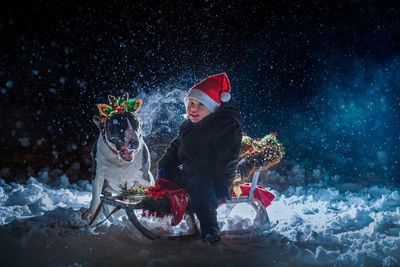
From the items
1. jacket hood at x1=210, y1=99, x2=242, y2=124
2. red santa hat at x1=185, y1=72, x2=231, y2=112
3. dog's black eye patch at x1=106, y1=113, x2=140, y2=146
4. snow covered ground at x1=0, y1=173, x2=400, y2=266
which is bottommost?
snow covered ground at x1=0, y1=173, x2=400, y2=266

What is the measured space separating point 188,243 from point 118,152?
1.03 metres

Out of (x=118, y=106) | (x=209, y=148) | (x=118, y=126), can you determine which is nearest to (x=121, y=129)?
(x=118, y=126)

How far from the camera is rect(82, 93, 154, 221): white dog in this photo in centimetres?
393

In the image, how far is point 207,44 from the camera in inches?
298

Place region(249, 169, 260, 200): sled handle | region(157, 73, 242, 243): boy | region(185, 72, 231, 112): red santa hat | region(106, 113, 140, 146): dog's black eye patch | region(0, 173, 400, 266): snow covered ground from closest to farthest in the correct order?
region(0, 173, 400, 266): snow covered ground → region(157, 73, 242, 243): boy → region(185, 72, 231, 112): red santa hat → region(106, 113, 140, 146): dog's black eye patch → region(249, 169, 260, 200): sled handle

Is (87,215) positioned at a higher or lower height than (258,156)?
lower

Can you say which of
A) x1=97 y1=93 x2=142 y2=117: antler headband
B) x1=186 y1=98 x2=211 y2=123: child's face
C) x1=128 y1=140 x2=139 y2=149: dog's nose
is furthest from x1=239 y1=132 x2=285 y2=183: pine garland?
x1=97 y1=93 x2=142 y2=117: antler headband

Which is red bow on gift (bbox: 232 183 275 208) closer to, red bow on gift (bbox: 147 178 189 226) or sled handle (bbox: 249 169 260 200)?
sled handle (bbox: 249 169 260 200)

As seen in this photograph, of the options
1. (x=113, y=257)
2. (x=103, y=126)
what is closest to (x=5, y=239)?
(x=113, y=257)

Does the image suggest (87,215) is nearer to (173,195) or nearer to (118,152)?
(118,152)

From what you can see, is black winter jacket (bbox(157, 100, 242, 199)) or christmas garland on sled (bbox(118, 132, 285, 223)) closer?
christmas garland on sled (bbox(118, 132, 285, 223))

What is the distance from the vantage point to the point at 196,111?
152 inches

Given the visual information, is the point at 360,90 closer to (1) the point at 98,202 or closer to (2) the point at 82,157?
(2) the point at 82,157

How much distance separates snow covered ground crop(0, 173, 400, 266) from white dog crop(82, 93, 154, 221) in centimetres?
35
